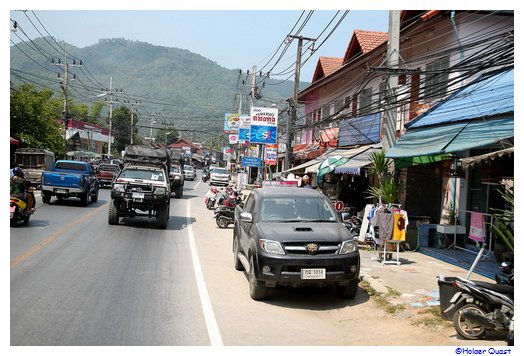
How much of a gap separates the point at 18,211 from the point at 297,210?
860 centimetres

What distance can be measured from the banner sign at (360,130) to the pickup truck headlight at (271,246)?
43.1ft

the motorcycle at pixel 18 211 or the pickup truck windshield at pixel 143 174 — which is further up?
the pickup truck windshield at pixel 143 174

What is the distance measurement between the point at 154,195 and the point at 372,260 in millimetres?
7028

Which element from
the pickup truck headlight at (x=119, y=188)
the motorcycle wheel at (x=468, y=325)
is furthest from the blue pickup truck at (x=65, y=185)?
the motorcycle wheel at (x=468, y=325)

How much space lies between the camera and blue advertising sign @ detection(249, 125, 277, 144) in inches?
997

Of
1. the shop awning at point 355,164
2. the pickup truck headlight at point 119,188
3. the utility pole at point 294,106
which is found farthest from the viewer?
the utility pole at point 294,106

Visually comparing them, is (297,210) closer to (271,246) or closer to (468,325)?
(271,246)

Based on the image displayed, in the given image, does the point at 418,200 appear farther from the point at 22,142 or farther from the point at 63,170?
the point at 22,142

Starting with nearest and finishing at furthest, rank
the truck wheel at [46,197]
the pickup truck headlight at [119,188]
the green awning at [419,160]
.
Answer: the green awning at [419,160]
the pickup truck headlight at [119,188]
the truck wheel at [46,197]

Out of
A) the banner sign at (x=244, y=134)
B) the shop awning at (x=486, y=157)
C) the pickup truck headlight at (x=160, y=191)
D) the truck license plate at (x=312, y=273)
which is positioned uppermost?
the banner sign at (x=244, y=134)

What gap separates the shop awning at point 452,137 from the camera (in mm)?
9516

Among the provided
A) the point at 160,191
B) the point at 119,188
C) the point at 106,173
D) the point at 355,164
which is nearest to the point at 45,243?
the point at 119,188

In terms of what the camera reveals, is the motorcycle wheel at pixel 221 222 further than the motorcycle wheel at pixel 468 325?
Yes

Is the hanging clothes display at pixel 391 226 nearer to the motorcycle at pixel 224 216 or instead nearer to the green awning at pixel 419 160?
the green awning at pixel 419 160
